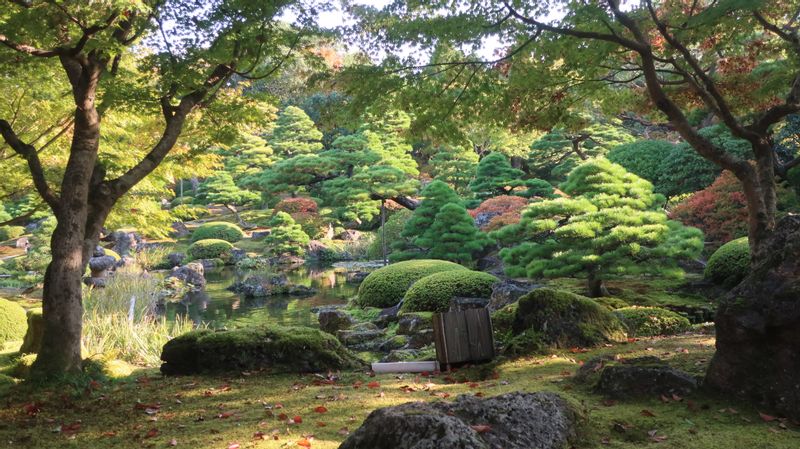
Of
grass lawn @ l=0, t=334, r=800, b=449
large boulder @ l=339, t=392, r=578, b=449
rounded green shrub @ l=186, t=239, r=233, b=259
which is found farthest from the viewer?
rounded green shrub @ l=186, t=239, r=233, b=259

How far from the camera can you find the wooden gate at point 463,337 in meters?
5.55

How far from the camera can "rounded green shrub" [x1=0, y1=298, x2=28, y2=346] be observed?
8039 millimetres

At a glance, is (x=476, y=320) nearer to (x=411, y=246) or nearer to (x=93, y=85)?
(x=93, y=85)

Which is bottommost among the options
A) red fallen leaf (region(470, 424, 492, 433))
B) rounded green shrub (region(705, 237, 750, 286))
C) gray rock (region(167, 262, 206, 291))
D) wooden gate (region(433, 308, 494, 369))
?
red fallen leaf (region(470, 424, 492, 433))

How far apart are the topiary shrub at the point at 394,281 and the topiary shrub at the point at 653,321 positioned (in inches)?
175

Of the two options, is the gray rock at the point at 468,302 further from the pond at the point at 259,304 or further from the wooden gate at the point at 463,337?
the wooden gate at the point at 463,337

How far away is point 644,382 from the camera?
3.71 metres

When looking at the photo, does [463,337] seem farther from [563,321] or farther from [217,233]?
[217,233]

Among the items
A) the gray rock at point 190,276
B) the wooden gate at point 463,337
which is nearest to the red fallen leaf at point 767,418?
the wooden gate at point 463,337

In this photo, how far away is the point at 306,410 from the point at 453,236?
447 inches

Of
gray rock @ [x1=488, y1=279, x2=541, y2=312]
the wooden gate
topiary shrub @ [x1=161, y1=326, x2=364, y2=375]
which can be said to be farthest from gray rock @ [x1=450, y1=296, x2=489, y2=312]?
topiary shrub @ [x1=161, y1=326, x2=364, y2=375]

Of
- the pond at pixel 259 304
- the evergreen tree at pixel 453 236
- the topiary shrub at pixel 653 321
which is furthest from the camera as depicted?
the evergreen tree at pixel 453 236

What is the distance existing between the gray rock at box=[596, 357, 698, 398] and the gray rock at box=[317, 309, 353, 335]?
671 cm

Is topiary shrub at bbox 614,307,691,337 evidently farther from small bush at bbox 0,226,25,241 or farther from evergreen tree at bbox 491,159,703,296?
small bush at bbox 0,226,25,241
